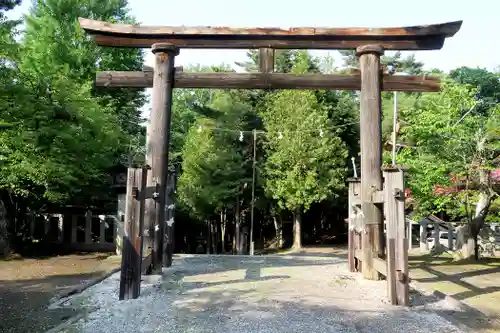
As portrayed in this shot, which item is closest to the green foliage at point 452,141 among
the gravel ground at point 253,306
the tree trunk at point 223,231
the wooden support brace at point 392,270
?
the gravel ground at point 253,306

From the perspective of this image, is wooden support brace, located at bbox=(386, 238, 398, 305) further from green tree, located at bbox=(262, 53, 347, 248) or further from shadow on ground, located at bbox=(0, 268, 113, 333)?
green tree, located at bbox=(262, 53, 347, 248)

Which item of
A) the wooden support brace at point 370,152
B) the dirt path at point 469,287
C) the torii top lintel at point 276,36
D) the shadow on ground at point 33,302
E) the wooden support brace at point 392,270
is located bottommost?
the shadow on ground at point 33,302

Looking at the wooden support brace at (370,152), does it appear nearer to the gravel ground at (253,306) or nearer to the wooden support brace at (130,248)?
the gravel ground at (253,306)

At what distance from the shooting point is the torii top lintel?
693cm

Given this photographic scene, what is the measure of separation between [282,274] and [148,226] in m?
2.30

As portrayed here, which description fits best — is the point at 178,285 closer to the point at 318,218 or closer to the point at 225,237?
the point at 225,237

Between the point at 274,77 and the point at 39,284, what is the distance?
202 inches

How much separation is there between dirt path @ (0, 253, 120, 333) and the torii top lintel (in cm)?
410

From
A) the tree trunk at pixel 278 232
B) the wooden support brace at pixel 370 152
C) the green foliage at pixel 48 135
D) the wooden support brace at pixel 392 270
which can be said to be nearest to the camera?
the wooden support brace at pixel 392 270

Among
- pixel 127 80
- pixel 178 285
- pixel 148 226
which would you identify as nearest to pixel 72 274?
pixel 148 226

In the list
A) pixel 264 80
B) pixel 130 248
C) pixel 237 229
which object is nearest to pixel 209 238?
pixel 237 229

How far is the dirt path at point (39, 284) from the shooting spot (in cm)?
473

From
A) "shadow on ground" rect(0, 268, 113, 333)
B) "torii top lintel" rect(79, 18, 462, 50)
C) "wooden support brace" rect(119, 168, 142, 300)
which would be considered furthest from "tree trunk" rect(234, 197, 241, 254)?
"wooden support brace" rect(119, 168, 142, 300)

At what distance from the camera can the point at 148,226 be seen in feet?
22.5
